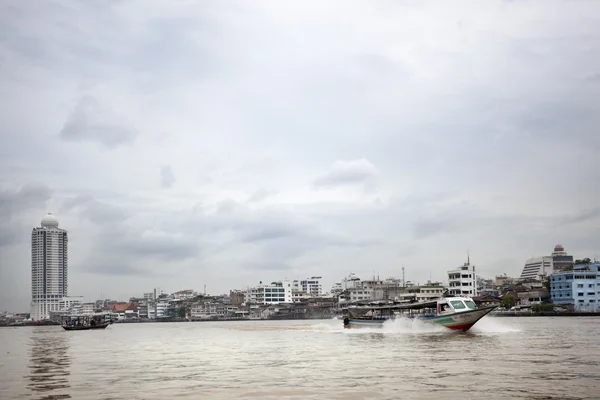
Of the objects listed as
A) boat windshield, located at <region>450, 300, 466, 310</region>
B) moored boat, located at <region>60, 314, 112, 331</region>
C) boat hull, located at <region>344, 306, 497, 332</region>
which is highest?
boat windshield, located at <region>450, 300, 466, 310</region>

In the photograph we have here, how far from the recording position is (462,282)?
396ft

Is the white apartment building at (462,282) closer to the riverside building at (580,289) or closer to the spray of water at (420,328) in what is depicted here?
the riverside building at (580,289)

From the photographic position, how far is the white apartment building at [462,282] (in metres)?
121

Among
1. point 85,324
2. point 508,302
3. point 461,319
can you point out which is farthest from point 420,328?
point 508,302

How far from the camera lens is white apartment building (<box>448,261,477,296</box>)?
12062 centimetres

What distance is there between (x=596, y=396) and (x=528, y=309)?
11695 cm

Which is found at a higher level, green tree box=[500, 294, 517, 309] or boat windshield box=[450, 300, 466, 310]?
boat windshield box=[450, 300, 466, 310]

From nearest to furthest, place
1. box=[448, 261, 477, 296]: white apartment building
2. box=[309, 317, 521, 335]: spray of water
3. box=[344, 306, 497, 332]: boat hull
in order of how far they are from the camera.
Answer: box=[344, 306, 497, 332]: boat hull < box=[309, 317, 521, 335]: spray of water < box=[448, 261, 477, 296]: white apartment building

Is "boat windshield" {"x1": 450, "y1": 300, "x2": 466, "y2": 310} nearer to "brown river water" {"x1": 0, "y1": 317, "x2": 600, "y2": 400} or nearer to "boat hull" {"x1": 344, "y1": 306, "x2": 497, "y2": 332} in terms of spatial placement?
"boat hull" {"x1": 344, "y1": 306, "x2": 497, "y2": 332}

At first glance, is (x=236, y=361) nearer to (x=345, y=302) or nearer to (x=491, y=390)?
(x=491, y=390)

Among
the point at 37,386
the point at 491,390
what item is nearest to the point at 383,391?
the point at 491,390

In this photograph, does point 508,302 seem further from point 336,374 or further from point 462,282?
point 336,374

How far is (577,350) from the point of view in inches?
1244

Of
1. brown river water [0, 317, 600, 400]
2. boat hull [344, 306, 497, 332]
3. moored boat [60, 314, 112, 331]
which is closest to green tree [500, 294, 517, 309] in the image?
moored boat [60, 314, 112, 331]
